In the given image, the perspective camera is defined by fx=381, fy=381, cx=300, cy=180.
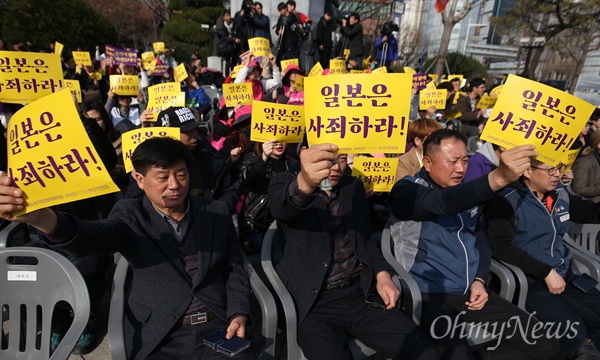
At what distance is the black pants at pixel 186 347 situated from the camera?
214 centimetres

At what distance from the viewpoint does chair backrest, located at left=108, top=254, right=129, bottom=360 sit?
6.30 ft

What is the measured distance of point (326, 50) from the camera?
11812mm

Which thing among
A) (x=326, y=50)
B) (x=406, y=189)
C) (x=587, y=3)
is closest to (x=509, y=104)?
(x=406, y=189)

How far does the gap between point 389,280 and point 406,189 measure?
63 cm

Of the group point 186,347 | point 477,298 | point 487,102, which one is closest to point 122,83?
point 186,347

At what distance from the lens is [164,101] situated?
16.4 ft

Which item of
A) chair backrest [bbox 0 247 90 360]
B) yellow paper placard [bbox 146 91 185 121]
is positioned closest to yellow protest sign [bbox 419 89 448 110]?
yellow paper placard [bbox 146 91 185 121]

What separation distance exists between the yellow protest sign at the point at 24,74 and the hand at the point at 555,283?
4.69 meters

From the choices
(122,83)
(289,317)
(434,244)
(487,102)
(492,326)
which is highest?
(122,83)

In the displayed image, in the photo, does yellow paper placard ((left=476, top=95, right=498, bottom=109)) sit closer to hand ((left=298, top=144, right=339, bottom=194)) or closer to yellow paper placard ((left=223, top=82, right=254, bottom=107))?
yellow paper placard ((left=223, top=82, right=254, bottom=107))

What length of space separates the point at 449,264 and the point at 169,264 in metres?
1.85

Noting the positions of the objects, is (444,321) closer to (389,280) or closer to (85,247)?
(389,280)

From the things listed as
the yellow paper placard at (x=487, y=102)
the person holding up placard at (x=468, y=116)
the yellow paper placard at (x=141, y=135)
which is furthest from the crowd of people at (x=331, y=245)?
the yellow paper placard at (x=487, y=102)

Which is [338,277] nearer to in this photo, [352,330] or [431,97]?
[352,330]
